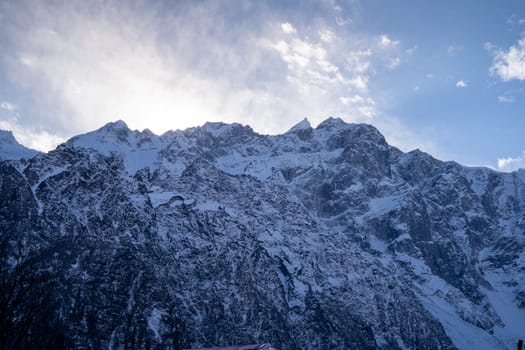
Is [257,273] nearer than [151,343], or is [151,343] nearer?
[151,343]

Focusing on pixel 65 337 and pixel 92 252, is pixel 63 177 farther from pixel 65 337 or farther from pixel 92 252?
pixel 65 337

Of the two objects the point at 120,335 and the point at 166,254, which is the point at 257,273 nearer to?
the point at 166,254

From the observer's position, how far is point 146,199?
174500mm

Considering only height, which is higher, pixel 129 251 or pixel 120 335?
pixel 129 251

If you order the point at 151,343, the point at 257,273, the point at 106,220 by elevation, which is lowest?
the point at 151,343

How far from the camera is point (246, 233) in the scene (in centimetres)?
17938

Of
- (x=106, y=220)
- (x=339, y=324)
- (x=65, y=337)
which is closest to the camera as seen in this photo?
(x=65, y=337)

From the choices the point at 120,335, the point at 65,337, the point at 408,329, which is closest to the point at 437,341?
the point at 408,329

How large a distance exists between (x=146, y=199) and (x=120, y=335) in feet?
170

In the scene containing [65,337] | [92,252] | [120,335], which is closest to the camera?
[65,337]

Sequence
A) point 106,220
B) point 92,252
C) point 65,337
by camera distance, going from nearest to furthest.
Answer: point 65,337, point 92,252, point 106,220

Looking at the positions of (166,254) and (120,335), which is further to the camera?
(166,254)

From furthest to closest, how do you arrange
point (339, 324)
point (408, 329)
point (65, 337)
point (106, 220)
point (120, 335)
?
1. point (408, 329)
2. point (339, 324)
3. point (106, 220)
4. point (120, 335)
5. point (65, 337)

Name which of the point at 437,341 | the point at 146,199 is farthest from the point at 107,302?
the point at 437,341
